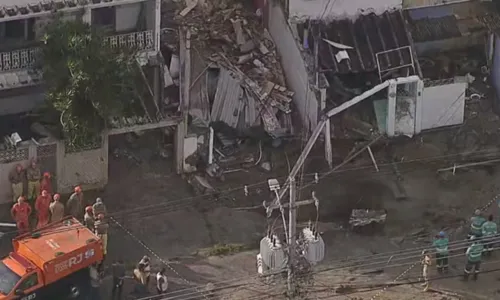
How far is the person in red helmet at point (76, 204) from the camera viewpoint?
4559cm

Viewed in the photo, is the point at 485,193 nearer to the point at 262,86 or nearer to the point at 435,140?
the point at 435,140

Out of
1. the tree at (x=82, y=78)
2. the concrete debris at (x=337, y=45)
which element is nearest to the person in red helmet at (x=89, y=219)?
the tree at (x=82, y=78)

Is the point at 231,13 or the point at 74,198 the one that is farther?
the point at 231,13

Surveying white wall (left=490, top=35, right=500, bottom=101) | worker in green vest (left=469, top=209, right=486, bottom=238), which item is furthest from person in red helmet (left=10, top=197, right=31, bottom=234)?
white wall (left=490, top=35, right=500, bottom=101)

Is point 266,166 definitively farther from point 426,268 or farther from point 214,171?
point 426,268

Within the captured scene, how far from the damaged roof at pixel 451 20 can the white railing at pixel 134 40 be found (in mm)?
9607

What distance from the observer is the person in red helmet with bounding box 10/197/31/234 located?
45.0 m

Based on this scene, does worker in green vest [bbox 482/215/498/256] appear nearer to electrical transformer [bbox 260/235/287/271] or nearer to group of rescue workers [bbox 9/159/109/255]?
electrical transformer [bbox 260/235/287/271]

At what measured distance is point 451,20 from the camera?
55031 millimetres

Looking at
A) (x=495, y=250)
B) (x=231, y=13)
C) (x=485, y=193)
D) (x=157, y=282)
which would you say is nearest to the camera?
(x=157, y=282)

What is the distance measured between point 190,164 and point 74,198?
18.0 feet

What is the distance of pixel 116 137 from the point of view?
1996 inches

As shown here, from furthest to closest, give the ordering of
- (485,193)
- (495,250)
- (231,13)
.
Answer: (231,13) → (485,193) → (495,250)

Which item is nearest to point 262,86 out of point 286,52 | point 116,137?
point 286,52
